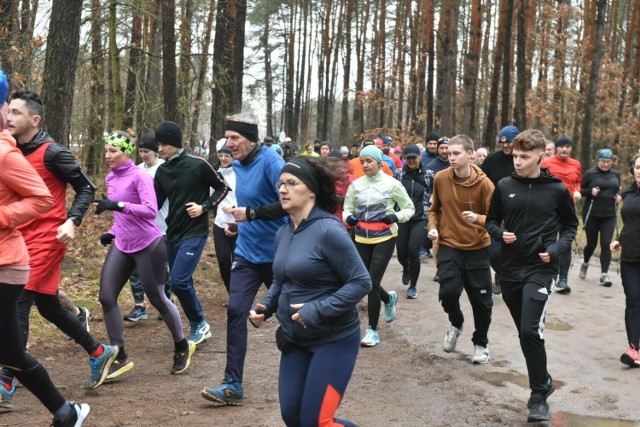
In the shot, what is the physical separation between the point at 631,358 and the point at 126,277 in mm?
4947

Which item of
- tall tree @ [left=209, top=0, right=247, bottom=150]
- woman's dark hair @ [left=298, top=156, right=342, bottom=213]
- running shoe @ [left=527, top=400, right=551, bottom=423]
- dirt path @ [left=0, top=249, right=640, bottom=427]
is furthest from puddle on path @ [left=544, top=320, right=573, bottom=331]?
tall tree @ [left=209, top=0, right=247, bottom=150]

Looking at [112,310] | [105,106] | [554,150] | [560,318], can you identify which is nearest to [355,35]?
[105,106]

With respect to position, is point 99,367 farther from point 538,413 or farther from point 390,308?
point 390,308

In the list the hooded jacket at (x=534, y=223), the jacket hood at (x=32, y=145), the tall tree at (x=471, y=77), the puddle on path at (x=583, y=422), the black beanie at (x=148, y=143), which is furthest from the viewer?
the tall tree at (x=471, y=77)

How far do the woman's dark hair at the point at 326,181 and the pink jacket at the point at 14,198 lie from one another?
158 cm

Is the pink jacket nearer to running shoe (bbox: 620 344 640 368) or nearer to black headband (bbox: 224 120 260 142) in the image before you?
black headband (bbox: 224 120 260 142)

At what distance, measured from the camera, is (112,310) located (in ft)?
21.7

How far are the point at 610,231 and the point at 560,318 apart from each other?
10.9 feet

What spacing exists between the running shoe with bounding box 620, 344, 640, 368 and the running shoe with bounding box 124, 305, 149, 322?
5.52 metres

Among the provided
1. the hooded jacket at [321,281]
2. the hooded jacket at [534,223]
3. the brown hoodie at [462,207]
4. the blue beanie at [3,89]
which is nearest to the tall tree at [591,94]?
the brown hoodie at [462,207]

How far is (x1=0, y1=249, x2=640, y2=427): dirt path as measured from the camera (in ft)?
18.7

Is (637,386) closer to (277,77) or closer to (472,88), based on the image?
(472,88)

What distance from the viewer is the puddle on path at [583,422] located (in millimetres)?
5676

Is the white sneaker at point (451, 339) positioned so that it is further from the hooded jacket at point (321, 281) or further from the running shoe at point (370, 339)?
the hooded jacket at point (321, 281)
